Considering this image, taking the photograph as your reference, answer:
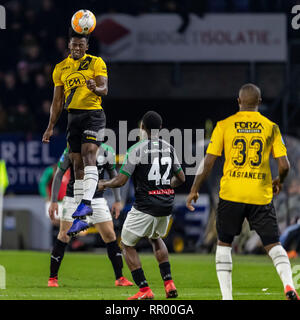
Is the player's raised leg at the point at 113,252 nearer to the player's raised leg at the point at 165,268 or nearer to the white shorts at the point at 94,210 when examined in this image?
the white shorts at the point at 94,210

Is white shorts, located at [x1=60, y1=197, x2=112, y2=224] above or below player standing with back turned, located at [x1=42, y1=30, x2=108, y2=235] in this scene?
below

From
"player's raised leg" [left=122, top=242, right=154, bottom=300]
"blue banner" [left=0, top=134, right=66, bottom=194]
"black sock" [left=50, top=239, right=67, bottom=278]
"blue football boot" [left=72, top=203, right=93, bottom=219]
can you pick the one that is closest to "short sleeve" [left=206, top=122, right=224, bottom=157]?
"player's raised leg" [left=122, top=242, right=154, bottom=300]

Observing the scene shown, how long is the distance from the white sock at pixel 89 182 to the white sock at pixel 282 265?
2.53 meters

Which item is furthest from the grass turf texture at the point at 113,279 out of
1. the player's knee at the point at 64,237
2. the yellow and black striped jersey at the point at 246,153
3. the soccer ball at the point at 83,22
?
the soccer ball at the point at 83,22

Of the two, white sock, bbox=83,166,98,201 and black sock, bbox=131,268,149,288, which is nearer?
black sock, bbox=131,268,149,288

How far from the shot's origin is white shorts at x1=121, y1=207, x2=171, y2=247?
406 inches

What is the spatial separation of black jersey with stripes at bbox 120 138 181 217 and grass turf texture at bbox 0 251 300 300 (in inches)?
38.1

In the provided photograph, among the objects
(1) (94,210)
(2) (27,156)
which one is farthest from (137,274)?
(2) (27,156)

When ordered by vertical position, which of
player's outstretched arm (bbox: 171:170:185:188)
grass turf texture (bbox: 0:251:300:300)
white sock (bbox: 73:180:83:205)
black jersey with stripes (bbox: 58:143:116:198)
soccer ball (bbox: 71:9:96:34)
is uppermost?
soccer ball (bbox: 71:9:96:34)

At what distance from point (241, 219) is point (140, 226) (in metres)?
1.38

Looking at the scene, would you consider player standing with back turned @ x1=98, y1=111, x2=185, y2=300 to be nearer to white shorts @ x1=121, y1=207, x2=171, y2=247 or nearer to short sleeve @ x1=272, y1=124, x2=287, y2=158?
white shorts @ x1=121, y1=207, x2=171, y2=247

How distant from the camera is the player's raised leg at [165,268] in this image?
410 inches

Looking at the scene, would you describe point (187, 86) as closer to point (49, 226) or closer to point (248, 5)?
point (248, 5)

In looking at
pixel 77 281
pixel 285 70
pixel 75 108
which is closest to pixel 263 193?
pixel 75 108
